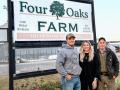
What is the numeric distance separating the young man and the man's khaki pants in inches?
32.8

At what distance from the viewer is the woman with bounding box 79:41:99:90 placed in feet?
25.8

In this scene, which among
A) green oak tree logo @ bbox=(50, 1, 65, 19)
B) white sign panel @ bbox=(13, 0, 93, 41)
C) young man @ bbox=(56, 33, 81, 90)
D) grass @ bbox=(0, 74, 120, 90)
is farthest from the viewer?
green oak tree logo @ bbox=(50, 1, 65, 19)

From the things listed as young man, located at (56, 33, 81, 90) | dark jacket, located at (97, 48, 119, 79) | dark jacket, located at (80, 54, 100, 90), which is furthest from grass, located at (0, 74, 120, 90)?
dark jacket, located at (97, 48, 119, 79)

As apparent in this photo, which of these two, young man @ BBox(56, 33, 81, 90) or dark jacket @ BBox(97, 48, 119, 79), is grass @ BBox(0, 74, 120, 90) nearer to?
young man @ BBox(56, 33, 81, 90)

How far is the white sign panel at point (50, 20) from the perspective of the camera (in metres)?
8.45

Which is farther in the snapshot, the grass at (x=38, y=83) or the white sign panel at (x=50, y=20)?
the grass at (x=38, y=83)

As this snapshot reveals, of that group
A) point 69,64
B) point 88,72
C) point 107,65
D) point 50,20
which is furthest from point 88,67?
point 50,20

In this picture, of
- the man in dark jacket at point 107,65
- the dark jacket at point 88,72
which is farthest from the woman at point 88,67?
the man in dark jacket at point 107,65

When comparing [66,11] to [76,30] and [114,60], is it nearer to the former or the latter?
[76,30]

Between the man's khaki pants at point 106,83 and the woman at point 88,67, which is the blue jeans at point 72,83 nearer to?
the woman at point 88,67

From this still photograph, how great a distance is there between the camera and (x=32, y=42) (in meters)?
8.68

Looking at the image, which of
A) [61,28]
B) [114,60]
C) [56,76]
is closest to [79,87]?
[114,60]

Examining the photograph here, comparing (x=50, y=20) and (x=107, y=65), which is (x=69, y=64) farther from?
(x=50, y=20)

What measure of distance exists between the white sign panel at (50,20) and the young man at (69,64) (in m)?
1.30
